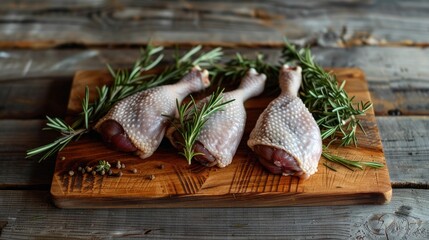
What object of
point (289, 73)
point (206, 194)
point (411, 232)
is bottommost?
point (411, 232)

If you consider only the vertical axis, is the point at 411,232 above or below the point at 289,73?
below

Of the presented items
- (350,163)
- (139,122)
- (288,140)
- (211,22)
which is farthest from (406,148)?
(211,22)

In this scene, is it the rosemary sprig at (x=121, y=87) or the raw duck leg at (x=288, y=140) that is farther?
the rosemary sprig at (x=121, y=87)

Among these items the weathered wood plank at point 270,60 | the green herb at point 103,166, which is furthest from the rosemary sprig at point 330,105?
the green herb at point 103,166

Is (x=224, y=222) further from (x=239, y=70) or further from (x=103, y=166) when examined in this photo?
(x=239, y=70)

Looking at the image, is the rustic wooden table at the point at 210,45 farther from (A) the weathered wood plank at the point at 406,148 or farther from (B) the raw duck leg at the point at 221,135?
(B) the raw duck leg at the point at 221,135

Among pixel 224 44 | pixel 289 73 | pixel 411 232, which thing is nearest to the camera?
pixel 411 232

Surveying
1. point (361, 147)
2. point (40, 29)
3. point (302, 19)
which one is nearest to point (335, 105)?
point (361, 147)

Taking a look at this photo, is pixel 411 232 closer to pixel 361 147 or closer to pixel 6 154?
pixel 361 147
